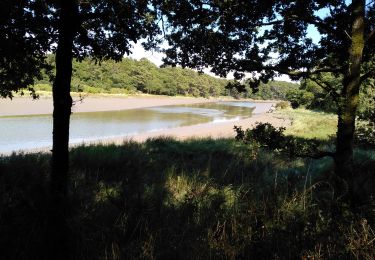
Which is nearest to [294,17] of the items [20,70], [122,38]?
[122,38]

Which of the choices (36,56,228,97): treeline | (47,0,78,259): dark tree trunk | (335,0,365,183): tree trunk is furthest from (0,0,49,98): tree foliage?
(36,56,228,97): treeline

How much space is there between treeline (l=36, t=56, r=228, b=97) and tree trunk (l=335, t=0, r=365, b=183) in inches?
2472

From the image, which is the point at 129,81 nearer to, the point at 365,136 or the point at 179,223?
the point at 365,136

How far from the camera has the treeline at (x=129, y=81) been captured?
84000 mm

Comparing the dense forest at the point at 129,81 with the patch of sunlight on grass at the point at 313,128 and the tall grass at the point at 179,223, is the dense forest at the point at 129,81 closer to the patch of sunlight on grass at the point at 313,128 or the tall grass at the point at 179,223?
the patch of sunlight on grass at the point at 313,128

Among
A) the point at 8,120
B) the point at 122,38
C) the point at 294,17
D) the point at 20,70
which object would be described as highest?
the point at 294,17

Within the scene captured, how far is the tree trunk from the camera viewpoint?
4.79 meters

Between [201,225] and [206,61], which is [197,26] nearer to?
[206,61]

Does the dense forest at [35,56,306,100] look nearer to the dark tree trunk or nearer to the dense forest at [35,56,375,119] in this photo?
the dense forest at [35,56,375,119]

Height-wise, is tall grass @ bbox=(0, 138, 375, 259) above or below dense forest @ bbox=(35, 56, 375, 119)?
below

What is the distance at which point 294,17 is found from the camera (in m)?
5.58

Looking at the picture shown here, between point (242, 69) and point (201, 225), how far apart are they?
A: 3058 millimetres

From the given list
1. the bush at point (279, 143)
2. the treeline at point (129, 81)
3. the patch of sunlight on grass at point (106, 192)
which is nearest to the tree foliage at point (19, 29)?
the patch of sunlight on grass at point (106, 192)

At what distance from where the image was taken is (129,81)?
107062 millimetres
